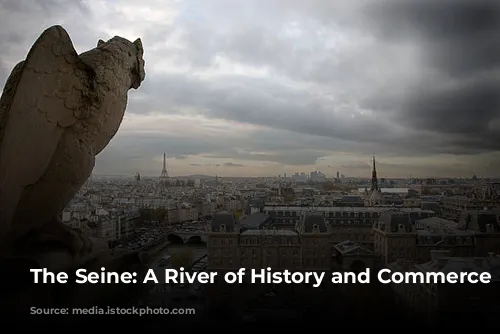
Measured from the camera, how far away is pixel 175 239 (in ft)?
28.1

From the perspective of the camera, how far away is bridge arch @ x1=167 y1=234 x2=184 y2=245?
8.34 metres

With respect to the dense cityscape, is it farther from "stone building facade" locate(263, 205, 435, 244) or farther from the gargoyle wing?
the gargoyle wing

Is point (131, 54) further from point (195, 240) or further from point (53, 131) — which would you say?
point (195, 240)

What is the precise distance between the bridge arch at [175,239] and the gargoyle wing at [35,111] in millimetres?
6800

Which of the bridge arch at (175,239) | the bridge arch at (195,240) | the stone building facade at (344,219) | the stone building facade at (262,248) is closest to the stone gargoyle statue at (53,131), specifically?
the stone building facade at (262,248)

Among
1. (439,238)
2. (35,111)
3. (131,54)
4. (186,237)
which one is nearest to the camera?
(35,111)

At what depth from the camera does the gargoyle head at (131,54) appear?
184 centimetres

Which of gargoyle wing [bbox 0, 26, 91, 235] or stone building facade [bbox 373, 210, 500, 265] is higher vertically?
gargoyle wing [bbox 0, 26, 91, 235]

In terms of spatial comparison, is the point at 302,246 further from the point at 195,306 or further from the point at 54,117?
the point at 54,117

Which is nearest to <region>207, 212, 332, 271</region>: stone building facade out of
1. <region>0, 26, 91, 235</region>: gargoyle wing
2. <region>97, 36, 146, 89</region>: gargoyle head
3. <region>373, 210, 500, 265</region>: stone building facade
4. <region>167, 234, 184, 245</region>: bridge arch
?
<region>373, 210, 500, 265</region>: stone building facade

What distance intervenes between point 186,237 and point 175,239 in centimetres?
24

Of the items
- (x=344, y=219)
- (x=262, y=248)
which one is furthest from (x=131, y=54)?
(x=344, y=219)

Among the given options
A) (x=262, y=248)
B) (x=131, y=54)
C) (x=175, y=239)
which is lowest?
(x=175, y=239)

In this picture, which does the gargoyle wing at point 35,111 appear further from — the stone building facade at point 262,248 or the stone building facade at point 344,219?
the stone building facade at point 344,219
